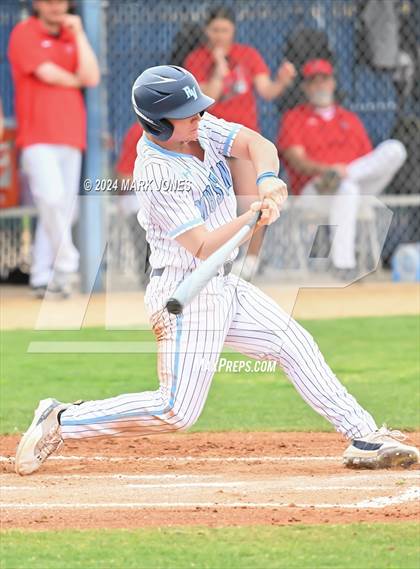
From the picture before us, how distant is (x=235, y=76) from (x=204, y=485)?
7894 mm

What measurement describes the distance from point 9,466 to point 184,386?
1.04 m

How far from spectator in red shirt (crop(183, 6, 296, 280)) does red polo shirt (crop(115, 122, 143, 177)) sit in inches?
29.8

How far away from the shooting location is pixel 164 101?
5.79 meters

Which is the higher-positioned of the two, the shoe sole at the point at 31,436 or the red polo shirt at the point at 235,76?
the shoe sole at the point at 31,436

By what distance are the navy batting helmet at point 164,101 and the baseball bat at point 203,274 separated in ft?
1.73

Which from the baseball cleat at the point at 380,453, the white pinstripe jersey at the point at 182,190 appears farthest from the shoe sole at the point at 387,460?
the white pinstripe jersey at the point at 182,190

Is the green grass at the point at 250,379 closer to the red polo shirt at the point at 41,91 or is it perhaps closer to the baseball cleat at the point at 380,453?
the baseball cleat at the point at 380,453

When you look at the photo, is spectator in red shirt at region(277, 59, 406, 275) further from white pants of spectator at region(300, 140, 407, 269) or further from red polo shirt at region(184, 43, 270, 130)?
red polo shirt at region(184, 43, 270, 130)

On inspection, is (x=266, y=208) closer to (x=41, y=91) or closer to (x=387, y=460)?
(x=387, y=460)

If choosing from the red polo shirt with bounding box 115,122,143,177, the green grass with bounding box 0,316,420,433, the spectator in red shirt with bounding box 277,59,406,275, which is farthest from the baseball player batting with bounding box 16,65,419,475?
the spectator in red shirt with bounding box 277,59,406,275

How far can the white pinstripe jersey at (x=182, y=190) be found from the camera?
5828 mm

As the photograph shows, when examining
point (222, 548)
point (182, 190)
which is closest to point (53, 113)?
point (182, 190)

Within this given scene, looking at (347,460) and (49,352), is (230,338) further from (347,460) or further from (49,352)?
(49,352)

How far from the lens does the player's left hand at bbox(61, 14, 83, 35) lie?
12.8m
